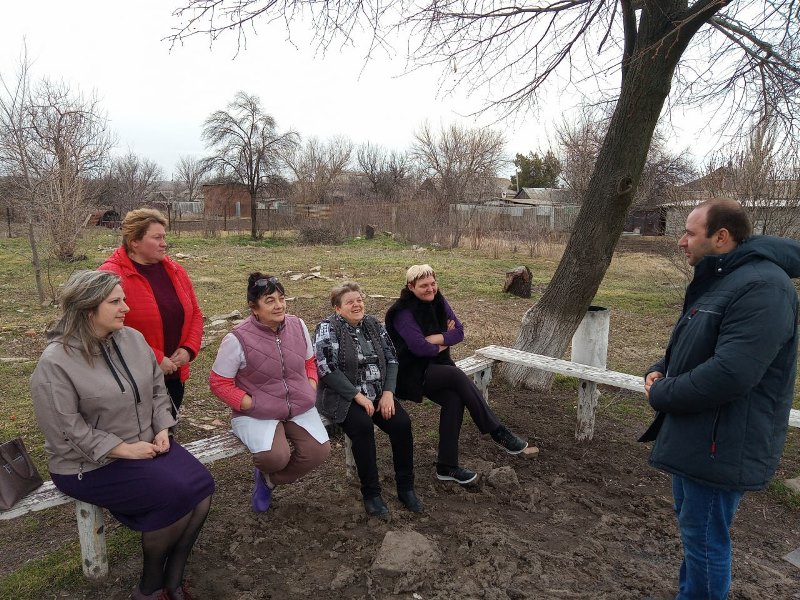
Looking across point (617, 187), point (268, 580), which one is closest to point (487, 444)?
point (268, 580)

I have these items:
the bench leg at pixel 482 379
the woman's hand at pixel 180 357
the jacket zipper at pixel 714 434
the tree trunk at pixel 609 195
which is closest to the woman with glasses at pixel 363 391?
the woman's hand at pixel 180 357

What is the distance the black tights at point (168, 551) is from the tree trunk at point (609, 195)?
3365 millimetres

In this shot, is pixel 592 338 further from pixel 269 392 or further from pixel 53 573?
pixel 53 573

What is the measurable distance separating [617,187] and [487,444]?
2247 millimetres

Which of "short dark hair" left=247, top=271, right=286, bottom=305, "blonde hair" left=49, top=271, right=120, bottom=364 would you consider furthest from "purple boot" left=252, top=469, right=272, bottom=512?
"blonde hair" left=49, top=271, right=120, bottom=364

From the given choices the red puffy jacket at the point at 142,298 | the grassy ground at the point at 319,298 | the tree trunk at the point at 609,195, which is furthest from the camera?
the grassy ground at the point at 319,298

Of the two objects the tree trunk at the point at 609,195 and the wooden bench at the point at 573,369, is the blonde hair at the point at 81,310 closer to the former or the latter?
the wooden bench at the point at 573,369

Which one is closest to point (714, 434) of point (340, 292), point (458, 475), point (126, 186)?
point (458, 475)

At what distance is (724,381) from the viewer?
6.43ft

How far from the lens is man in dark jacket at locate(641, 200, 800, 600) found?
195 centimetres

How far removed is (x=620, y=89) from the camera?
4.50m

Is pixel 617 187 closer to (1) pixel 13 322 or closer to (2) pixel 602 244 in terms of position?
(2) pixel 602 244

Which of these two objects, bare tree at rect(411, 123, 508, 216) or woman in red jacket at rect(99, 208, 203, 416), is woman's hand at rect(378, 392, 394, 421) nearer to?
woman in red jacket at rect(99, 208, 203, 416)

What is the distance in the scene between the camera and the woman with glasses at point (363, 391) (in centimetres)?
310
